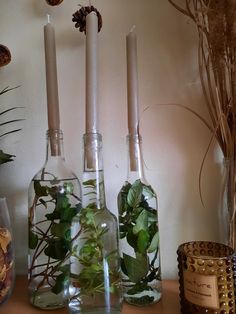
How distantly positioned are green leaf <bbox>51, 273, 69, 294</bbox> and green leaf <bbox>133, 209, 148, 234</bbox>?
0.44ft

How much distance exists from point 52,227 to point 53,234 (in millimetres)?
12

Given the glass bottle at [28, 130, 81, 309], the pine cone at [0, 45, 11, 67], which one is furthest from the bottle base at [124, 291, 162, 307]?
the pine cone at [0, 45, 11, 67]

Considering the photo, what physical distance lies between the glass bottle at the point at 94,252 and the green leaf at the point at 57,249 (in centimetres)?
5

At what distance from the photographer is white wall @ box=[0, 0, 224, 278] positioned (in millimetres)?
599

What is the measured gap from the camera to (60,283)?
0.48 metres

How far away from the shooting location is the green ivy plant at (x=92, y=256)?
1.38 feet

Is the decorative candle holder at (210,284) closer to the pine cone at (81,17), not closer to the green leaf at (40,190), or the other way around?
the green leaf at (40,190)

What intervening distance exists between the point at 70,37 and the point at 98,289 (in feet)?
1.64

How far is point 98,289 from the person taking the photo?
1.39 feet

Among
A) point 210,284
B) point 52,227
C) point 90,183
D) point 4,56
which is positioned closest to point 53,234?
point 52,227

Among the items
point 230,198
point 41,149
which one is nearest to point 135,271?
point 230,198

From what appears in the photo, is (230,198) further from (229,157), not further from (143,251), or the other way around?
(143,251)

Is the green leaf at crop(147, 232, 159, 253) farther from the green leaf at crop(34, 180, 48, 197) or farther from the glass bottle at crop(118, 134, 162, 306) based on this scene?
the green leaf at crop(34, 180, 48, 197)

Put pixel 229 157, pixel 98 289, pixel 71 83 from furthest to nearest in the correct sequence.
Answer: pixel 71 83
pixel 229 157
pixel 98 289
